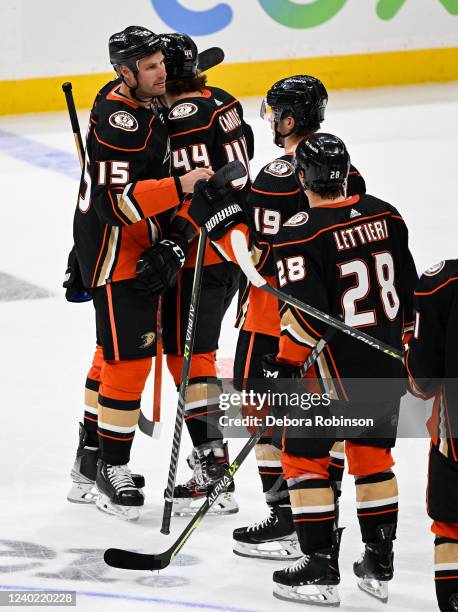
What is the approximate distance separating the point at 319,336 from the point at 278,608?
25.6 inches

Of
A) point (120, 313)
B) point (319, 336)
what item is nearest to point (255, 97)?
point (120, 313)

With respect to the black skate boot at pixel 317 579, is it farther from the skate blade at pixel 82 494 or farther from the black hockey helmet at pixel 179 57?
the black hockey helmet at pixel 179 57

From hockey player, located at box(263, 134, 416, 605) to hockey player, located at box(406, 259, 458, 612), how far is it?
360 millimetres

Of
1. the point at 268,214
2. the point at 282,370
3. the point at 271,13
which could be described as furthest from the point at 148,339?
the point at 271,13

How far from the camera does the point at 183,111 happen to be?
3.80m

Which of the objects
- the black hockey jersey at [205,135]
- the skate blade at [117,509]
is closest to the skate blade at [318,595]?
the skate blade at [117,509]

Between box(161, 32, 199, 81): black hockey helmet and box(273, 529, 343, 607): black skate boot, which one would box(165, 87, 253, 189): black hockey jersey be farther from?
box(273, 529, 343, 607): black skate boot

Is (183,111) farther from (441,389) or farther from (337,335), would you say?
(441,389)

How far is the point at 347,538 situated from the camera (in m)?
3.62

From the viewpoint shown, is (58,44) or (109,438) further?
(58,44)

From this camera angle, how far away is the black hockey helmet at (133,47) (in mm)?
3660

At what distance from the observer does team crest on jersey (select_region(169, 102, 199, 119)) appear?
150 inches

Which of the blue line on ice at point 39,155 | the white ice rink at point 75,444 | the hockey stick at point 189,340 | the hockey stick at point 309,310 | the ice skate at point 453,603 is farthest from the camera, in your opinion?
the blue line on ice at point 39,155

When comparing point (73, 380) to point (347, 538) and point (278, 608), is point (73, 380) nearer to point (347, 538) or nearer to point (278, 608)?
point (347, 538)
